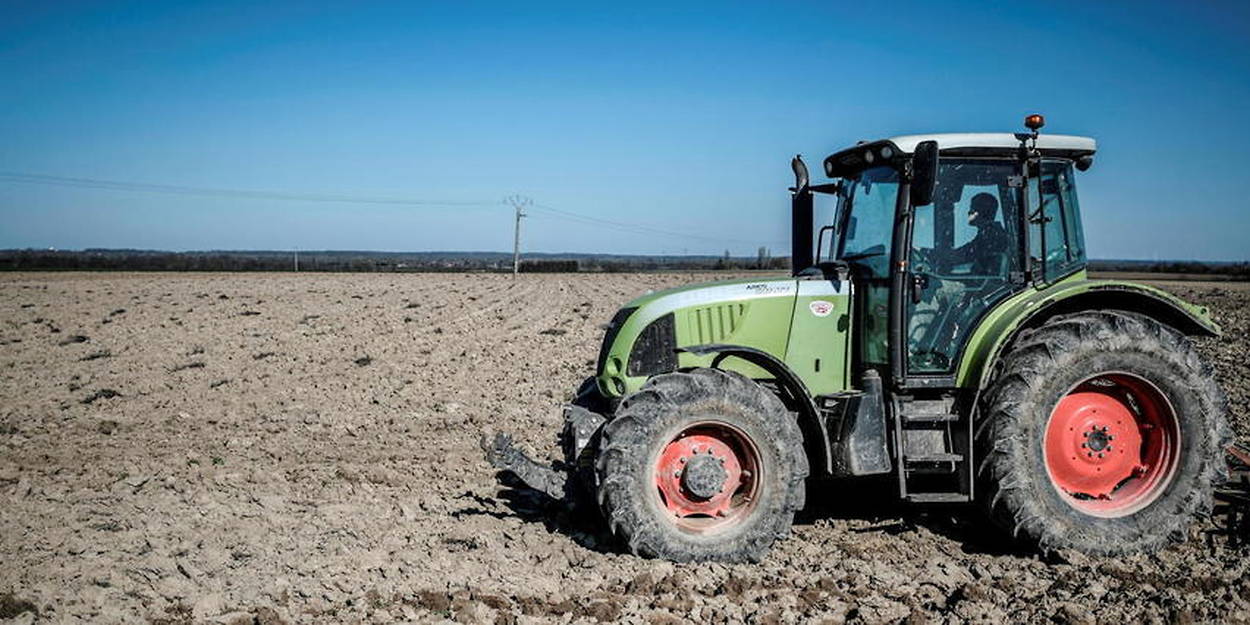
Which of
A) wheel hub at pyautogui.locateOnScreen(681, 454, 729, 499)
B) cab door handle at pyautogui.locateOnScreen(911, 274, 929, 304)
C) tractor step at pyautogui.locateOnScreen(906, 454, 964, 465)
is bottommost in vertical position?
wheel hub at pyautogui.locateOnScreen(681, 454, 729, 499)

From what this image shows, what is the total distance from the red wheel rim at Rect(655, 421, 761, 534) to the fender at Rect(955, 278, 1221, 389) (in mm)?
1570

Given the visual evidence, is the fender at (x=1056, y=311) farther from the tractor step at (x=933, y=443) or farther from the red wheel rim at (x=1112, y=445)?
the red wheel rim at (x=1112, y=445)

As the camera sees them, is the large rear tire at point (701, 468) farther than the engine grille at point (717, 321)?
No

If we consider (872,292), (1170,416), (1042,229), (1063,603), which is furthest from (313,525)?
(1170,416)

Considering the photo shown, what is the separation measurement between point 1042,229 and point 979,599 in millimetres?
2532

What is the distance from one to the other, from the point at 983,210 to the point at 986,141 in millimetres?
468

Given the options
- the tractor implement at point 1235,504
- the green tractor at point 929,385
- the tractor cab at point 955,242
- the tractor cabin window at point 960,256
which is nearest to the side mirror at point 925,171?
the green tractor at point 929,385

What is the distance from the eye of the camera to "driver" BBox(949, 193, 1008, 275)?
6.33 metres

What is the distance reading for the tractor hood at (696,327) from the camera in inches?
247

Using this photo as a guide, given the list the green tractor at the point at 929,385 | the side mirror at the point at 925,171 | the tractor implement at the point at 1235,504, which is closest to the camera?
the side mirror at the point at 925,171

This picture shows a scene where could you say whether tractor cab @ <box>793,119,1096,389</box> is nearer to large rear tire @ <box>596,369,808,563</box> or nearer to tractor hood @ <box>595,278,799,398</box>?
tractor hood @ <box>595,278,799,398</box>

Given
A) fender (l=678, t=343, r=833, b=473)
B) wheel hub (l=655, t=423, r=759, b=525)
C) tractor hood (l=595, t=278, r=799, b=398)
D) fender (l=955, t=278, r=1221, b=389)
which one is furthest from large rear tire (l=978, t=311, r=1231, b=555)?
wheel hub (l=655, t=423, r=759, b=525)

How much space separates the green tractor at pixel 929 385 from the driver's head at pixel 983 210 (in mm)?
13

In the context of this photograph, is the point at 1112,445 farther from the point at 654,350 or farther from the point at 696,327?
the point at 654,350
